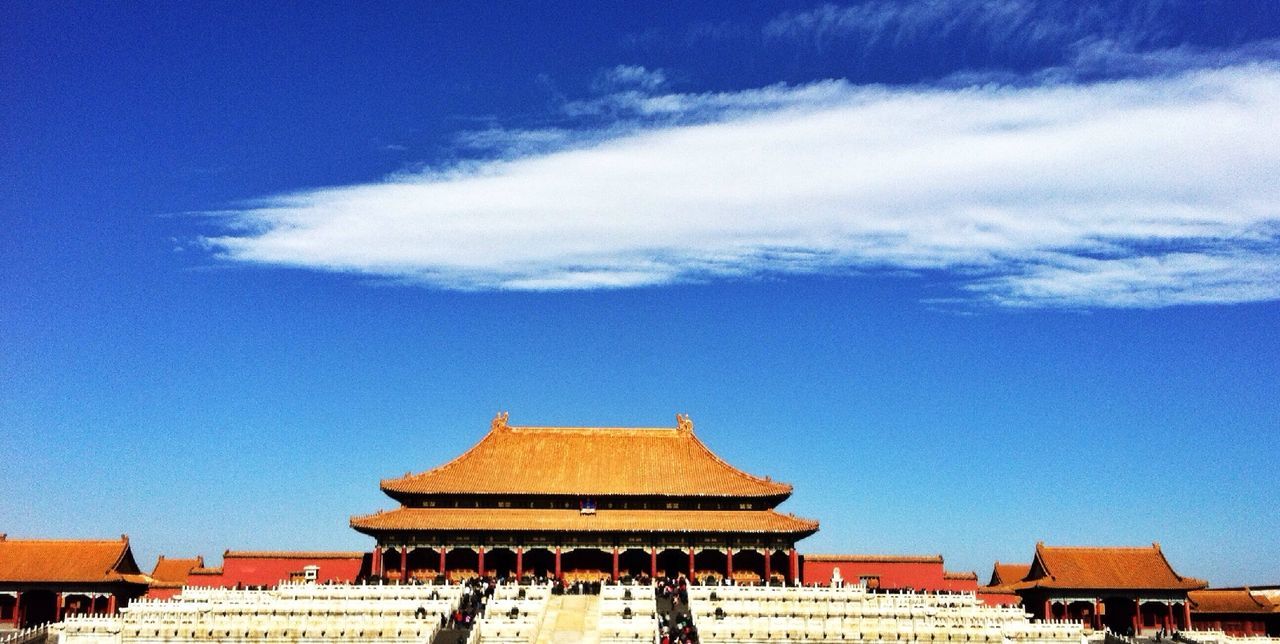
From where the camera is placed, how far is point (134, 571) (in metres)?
63.6

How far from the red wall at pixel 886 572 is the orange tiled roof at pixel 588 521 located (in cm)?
375

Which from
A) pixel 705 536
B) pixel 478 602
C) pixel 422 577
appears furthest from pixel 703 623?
pixel 422 577

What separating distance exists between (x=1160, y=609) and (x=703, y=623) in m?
36.8

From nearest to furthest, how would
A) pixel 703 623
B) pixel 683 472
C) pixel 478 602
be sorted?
pixel 703 623, pixel 478 602, pixel 683 472

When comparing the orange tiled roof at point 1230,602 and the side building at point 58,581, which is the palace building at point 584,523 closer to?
the side building at point 58,581

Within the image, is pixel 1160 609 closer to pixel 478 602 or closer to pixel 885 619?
pixel 885 619

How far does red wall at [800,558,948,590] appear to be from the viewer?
61.8 metres

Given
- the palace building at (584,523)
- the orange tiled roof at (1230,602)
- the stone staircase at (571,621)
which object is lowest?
the stone staircase at (571,621)

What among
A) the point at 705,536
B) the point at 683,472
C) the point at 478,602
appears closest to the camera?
the point at 478,602

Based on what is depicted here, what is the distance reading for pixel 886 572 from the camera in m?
62.2

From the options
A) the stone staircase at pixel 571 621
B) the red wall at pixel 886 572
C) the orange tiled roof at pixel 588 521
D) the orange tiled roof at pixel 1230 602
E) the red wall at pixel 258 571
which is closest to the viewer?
the stone staircase at pixel 571 621

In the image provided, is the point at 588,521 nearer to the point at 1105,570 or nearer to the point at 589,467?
the point at 589,467

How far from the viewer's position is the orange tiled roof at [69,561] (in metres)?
59.9

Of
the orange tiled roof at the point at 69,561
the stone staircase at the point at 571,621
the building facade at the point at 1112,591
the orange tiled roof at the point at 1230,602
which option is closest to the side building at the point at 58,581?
the orange tiled roof at the point at 69,561
